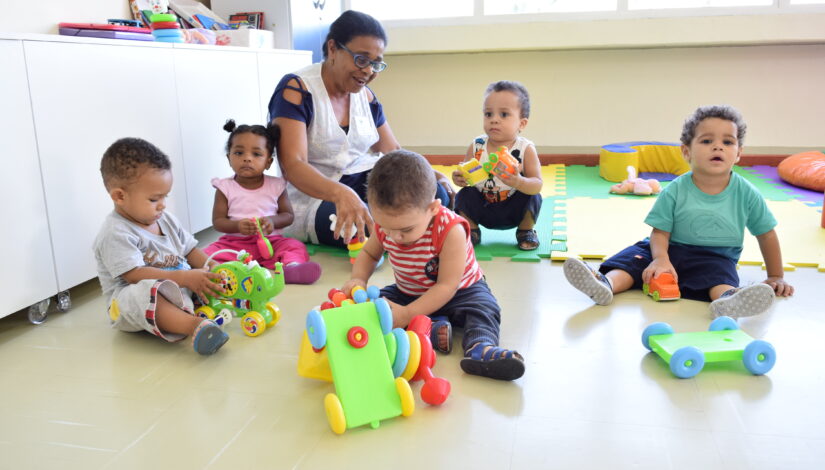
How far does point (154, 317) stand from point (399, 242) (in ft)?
2.32

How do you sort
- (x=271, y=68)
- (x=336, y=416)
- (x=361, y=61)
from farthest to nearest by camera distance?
(x=271, y=68)
(x=361, y=61)
(x=336, y=416)

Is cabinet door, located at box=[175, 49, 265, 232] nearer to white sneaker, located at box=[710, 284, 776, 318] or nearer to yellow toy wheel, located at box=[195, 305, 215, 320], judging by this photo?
yellow toy wheel, located at box=[195, 305, 215, 320]

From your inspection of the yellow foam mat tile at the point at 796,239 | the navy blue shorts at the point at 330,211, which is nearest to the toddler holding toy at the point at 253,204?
the navy blue shorts at the point at 330,211

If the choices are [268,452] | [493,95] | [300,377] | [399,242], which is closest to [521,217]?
[493,95]

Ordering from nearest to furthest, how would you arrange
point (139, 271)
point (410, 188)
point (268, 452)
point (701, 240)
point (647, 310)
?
point (268, 452), point (410, 188), point (139, 271), point (647, 310), point (701, 240)

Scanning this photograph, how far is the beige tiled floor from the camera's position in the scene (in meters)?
1.27

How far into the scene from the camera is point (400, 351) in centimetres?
147

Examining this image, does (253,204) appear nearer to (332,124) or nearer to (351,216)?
(332,124)

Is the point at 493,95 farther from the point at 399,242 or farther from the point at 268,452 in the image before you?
the point at 268,452

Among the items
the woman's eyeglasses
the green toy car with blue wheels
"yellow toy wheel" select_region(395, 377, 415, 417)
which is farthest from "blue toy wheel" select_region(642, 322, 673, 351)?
the woman's eyeglasses

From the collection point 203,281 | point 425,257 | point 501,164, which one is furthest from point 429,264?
point 501,164

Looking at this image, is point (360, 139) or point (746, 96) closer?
point (360, 139)

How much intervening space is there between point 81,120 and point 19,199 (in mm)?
361

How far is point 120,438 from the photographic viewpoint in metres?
1.36
